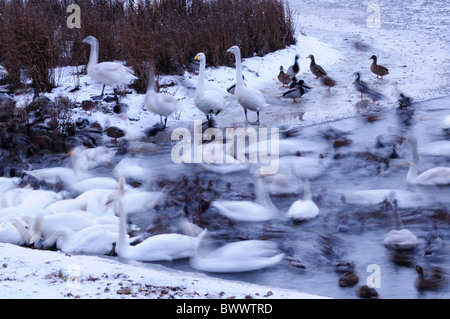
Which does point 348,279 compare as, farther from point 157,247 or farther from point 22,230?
point 22,230

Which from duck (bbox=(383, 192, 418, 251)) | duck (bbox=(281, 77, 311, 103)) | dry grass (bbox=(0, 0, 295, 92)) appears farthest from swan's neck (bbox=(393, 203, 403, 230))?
dry grass (bbox=(0, 0, 295, 92))

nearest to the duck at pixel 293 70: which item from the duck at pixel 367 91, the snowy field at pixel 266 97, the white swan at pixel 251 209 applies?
the snowy field at pixel 266 97

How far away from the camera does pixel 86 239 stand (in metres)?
6.07

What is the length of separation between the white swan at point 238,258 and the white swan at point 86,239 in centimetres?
91

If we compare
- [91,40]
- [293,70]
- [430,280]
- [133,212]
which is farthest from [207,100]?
[430,280]

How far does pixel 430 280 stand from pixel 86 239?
10.7 ft

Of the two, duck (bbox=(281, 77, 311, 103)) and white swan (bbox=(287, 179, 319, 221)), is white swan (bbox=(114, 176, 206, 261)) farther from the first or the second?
duck (bbox=(281, 77, 311, 103))

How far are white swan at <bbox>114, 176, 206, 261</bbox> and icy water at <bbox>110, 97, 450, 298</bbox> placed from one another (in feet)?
0.36

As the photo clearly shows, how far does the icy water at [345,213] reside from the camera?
5.47m

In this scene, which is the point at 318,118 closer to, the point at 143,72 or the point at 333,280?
the point at 143,72

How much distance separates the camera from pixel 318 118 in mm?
10320

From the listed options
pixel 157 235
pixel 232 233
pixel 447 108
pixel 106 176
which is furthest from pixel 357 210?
pixel 447 108

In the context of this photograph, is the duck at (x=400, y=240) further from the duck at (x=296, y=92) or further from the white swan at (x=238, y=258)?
the duck at (x=296, y=92)

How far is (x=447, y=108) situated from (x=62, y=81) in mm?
6896
